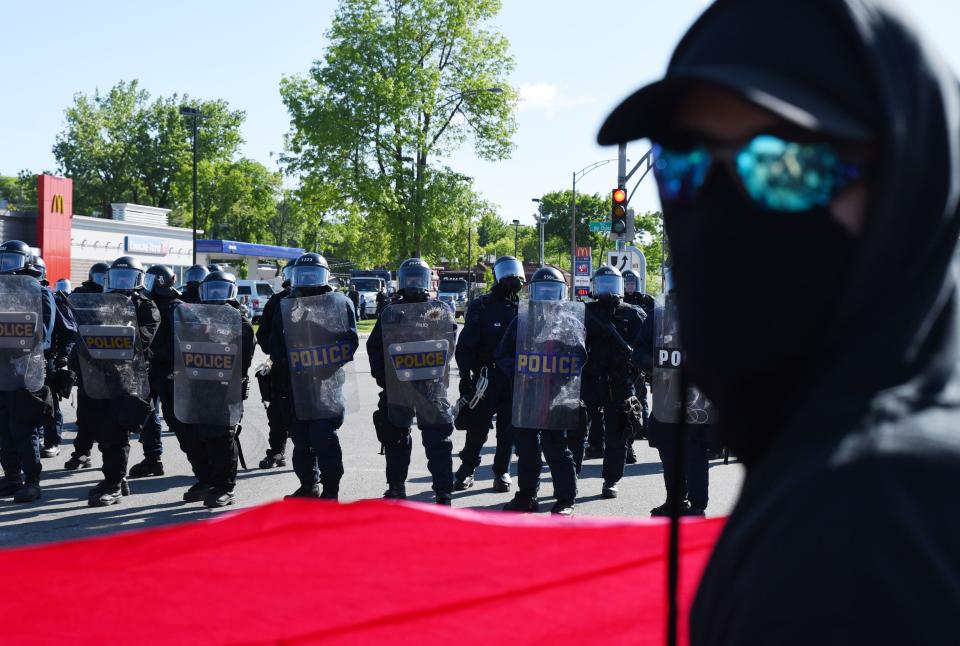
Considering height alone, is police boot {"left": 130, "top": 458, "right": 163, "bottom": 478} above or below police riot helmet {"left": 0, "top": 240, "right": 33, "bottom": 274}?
below

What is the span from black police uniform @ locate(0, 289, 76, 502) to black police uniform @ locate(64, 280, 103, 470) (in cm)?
29

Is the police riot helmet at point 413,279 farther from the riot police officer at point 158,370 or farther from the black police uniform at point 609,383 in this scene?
the riot police officer at point 158,370

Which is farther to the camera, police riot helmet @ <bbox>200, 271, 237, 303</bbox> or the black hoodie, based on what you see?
police riot helmet @ <bbox>200, 271, 237, 303</bbox>

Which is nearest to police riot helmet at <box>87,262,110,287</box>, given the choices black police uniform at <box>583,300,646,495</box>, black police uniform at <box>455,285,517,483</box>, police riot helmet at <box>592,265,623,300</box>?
black police uniform at <box>455,285,517,483</box>

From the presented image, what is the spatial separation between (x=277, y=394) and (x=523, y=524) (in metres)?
4.57

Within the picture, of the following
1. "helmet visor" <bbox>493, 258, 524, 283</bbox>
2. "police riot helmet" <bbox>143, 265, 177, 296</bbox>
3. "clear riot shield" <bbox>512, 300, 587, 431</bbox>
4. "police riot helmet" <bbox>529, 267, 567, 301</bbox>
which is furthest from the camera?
"police riot helmet" <bbox>143, 265, 177, 296</bbox>

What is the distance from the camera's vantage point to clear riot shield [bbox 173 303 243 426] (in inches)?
324

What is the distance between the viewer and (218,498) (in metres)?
8.25

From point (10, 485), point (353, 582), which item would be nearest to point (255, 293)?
point (10, 485)

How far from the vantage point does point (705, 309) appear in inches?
37.4

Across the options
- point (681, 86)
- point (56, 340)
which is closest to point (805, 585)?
point (681, 86)

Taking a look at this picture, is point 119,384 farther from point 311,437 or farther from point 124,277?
point 311,437

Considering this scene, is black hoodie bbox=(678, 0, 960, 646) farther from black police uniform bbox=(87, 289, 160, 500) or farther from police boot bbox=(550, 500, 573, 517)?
black police uniform bbox=(87, 289, 160, 500)

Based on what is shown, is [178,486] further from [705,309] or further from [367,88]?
[367,88]
